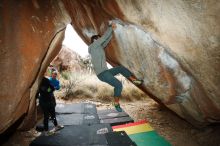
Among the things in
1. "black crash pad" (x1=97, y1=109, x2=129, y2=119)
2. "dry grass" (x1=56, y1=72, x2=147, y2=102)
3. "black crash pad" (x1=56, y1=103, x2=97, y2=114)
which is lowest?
"black crash pad" (x1=97, y1=109, x2=129, y2=119)

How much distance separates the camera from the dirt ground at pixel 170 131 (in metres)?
5.88

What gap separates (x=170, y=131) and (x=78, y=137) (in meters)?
2.92

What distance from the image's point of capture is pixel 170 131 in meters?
6.82

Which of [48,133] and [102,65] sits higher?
[102,65]

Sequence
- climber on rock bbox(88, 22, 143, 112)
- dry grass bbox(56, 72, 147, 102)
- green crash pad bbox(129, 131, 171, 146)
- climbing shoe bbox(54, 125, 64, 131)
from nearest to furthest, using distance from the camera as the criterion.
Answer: climber on rock bbox(88, 22, 143, 112), green crash pad bbox(129, 131, 171, 146), climbing shoe bbox(54, 125, 64, 131), dry grass bbox(56, 72, 147, 102)

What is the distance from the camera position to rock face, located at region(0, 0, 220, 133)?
3553 mm

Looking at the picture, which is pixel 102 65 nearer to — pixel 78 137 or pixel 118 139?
pixel 118 139

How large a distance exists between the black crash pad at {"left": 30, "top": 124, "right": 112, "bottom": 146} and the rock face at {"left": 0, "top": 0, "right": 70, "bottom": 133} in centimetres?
137

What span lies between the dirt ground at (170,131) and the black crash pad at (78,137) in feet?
1.87

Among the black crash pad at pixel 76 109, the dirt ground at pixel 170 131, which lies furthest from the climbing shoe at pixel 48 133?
the black crash pad at pixel 76 109

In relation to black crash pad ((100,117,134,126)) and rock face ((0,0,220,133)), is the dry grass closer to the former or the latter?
black crash pad ((100,117,134,126))

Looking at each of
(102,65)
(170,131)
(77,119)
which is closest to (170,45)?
(102,65)

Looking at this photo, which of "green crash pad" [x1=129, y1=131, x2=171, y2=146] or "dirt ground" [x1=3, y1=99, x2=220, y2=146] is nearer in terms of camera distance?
"green crash pad" [x1=129, y1=131, x2=171, y2=146]

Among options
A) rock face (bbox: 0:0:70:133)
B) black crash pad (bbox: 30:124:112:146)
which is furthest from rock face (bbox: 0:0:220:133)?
black crash pad (bbox: 30:124:112:146)
